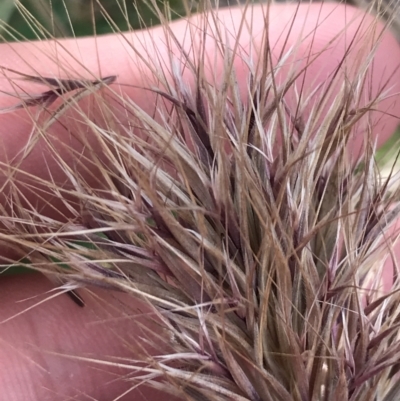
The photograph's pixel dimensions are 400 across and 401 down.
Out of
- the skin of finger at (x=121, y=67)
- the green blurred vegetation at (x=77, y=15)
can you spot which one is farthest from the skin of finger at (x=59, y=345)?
the green blurred vegetation at (x=77, y=15)

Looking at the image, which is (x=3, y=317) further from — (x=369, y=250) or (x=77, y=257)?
(x=369, y=250)

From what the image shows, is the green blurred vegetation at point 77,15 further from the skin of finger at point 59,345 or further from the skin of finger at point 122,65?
the skin of finger at point 59,345

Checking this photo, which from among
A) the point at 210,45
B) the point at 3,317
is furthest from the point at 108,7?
the point at 3,317

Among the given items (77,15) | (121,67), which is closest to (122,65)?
(121,67)

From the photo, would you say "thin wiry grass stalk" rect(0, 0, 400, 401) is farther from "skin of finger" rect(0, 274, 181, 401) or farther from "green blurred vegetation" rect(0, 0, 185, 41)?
"green blurred vegetation" rect(0, 0, 185, 41)

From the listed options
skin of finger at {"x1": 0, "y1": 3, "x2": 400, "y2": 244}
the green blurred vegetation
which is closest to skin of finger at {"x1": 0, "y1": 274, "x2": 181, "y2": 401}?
skin of finger at {"x1": 0, "y1": 3, "x2": 400, "y2": 244}

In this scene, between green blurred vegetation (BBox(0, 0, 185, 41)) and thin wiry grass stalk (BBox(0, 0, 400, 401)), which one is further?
green blurred vegetation (BBox(0, 0, 185, 41))
